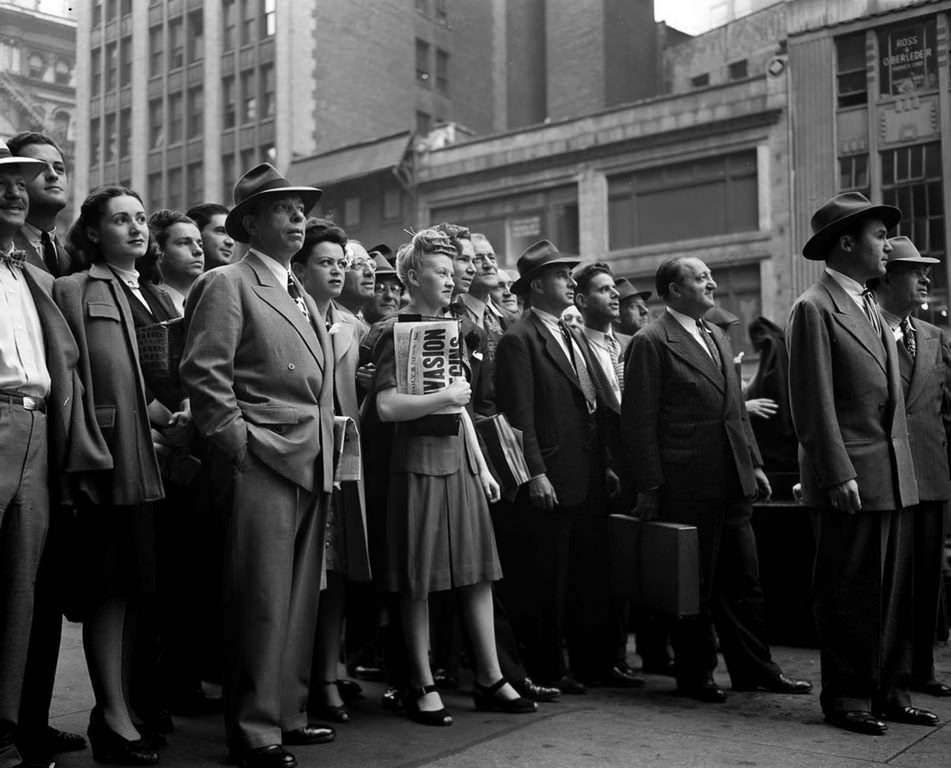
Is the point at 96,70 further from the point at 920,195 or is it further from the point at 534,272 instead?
the point at 534,272

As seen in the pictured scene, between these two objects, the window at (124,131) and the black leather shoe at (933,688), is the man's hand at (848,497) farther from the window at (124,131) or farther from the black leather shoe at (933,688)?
the window at (124,131)

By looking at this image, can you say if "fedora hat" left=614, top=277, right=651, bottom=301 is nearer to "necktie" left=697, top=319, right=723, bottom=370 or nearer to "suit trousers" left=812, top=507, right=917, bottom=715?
"necktie" left=697, top=319, right=723, bottom=370

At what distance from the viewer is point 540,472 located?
19.4 feet

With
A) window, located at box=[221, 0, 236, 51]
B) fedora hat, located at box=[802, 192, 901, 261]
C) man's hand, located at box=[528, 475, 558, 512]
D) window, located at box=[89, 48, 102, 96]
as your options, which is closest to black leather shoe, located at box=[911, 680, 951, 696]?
man's hand, located at box=[528, 475, 558, 512]

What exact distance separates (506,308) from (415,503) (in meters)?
2.79

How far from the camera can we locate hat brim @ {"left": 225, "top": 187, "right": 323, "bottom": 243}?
15.4ft

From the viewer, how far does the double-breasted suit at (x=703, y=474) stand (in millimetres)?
5875

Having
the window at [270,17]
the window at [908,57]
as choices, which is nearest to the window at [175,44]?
the window at [270,17]

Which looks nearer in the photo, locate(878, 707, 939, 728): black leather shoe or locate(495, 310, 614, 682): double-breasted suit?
locate(878, 707, 939, 728): black leather shoe

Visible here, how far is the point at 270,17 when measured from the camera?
3809 centimetres

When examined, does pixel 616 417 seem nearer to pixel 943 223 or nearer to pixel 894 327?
pixel 894 327

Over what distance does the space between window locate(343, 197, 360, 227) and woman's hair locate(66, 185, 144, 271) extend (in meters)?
30.4

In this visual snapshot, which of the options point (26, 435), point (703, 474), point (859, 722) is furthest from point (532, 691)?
point (26, 435)

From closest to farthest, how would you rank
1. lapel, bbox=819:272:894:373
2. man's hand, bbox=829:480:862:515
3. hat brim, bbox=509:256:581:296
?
man's hand, bbox=829:480:862:515 < lapel, bbox=819:272:894:373 < hat brim, bbox=509:256:581:296
